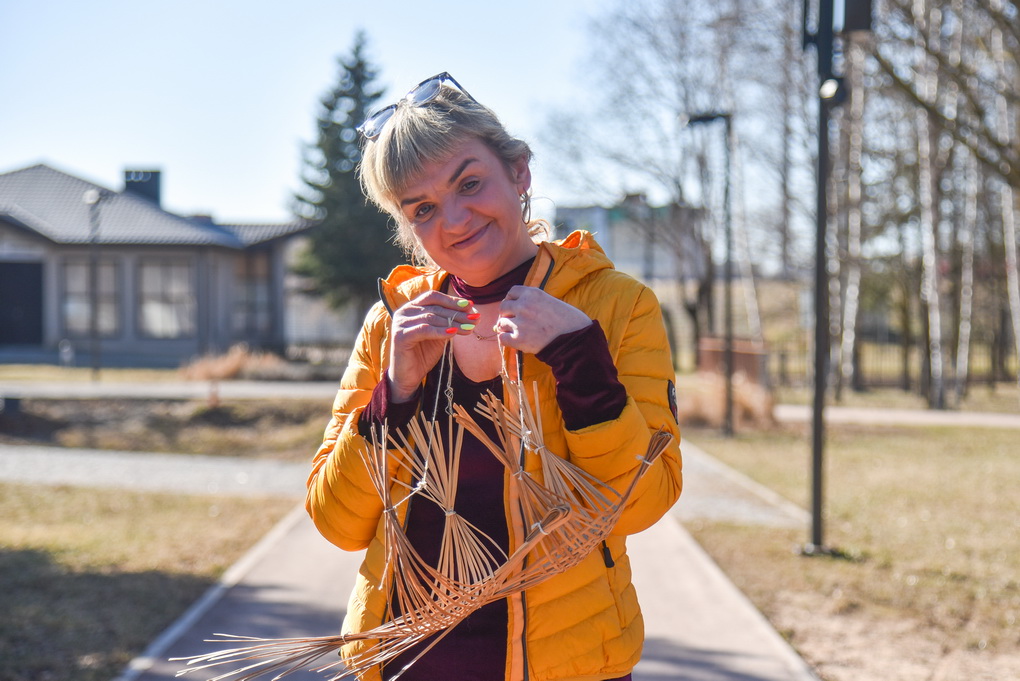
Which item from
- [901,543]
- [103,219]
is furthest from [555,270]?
[103,219]

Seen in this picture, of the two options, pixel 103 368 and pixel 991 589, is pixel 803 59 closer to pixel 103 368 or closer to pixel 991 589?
pixel 991 589

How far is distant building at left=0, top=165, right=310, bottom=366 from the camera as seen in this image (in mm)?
27750

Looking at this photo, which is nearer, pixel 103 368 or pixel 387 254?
pixel 103 368

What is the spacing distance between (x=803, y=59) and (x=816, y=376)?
14988mm

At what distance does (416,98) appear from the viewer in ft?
5.64

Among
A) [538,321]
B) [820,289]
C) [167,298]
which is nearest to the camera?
[538,321]

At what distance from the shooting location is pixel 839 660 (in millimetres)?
4148

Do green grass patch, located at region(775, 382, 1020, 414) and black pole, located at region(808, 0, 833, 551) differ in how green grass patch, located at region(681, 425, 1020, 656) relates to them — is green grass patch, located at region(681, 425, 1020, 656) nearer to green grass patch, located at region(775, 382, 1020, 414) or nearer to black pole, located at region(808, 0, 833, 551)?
black pole, located at region(808, 0, 833, 551)

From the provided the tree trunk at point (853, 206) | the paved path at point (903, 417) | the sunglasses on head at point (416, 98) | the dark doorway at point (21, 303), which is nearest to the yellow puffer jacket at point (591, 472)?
the sunglasses on head at point (416, 98)

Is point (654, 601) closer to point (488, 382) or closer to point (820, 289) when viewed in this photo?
point (820, 289)

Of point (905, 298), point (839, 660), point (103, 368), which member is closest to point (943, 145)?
point (905, 298)

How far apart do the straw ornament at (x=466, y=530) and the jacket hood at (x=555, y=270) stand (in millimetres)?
242

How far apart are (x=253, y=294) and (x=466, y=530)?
2969cm

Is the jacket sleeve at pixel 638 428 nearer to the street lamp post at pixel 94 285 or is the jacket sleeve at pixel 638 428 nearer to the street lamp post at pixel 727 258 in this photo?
the street lamp post at pixel 727 258
